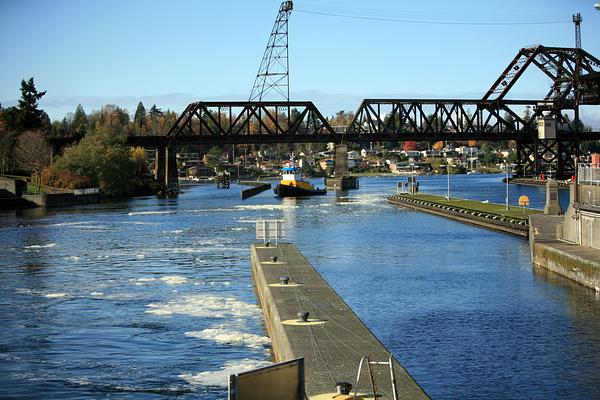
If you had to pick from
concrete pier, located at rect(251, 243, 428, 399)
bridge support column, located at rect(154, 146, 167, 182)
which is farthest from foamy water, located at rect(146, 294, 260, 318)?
bridge support column, located at rect(154, 146, 167, 182)

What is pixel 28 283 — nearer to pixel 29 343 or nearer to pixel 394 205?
pixel 29 343

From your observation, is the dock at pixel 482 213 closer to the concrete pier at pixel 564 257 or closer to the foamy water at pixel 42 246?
the concrete pier at pixel 564 257

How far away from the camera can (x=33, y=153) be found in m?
166

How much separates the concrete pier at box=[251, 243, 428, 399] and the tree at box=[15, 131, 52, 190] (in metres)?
127

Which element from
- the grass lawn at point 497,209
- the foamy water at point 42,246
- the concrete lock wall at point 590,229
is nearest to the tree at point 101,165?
the grass lawn at point 497,209

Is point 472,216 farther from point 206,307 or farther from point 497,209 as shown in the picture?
point 206,307

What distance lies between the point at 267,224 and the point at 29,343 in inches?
940

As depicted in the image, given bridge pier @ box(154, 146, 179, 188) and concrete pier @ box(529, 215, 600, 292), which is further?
bridge pier @ box(154, 146, 179, 188)

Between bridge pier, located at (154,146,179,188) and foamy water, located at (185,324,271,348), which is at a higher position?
bridge pier, located at (154,146,179,188)

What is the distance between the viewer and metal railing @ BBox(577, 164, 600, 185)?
53.2 metres

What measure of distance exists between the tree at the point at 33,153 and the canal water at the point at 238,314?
88.5 meters

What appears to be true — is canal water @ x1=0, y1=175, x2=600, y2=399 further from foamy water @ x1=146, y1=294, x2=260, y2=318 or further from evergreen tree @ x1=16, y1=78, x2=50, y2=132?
evergreen tree @ x1=16, y1=78, x2=50, y2=132

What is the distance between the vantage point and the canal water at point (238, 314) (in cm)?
2975

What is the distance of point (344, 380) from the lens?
24.0 metres
